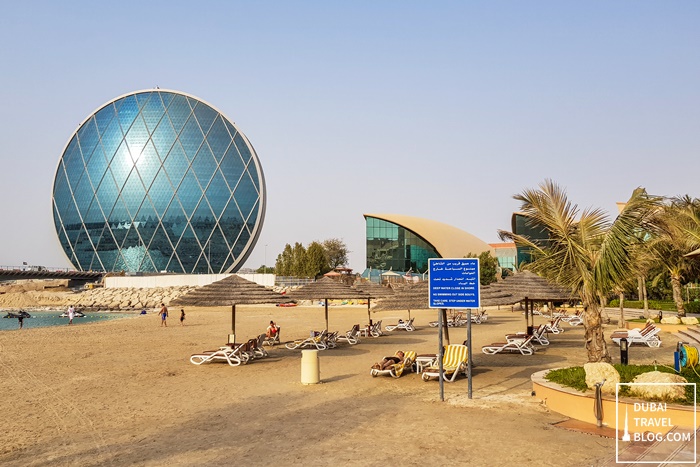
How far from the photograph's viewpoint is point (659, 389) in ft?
25.4

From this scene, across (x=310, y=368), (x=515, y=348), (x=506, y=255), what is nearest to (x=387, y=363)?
(x=310, y=368)

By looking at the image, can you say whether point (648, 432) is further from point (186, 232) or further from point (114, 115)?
point (114, 115)

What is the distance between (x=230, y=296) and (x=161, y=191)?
2761 inches

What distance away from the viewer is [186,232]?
81125 millimetres

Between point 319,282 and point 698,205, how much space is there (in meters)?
13.4

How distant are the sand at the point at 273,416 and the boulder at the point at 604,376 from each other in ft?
2.35

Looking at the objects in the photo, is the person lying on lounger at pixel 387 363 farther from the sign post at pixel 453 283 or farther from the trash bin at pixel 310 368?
the sign post at pixel 453 283

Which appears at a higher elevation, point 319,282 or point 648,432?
point 319,282

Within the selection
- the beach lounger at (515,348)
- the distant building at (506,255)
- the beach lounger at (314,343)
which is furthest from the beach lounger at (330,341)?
the distant building at (506,255)

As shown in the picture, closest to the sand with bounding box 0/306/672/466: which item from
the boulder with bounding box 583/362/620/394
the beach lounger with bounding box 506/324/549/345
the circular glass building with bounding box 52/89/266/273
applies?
the boulder with bounding box 583/362/620/394

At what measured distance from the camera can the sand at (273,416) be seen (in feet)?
22.6

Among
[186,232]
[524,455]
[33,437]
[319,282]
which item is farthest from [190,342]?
[186,232]

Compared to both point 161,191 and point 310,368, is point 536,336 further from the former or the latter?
point 161,191

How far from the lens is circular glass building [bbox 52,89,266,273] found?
267 ft
